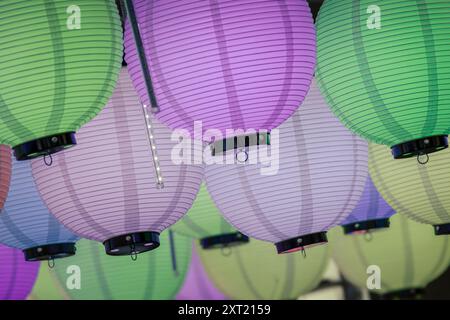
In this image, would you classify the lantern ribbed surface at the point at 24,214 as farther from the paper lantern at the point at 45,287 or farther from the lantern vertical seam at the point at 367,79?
the lantern vertical seam at the point at 367,79

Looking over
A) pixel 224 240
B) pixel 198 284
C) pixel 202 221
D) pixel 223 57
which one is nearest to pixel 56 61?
pixel 223 57

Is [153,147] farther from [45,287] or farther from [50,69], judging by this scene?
[45,287]

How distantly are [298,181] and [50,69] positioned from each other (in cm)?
71

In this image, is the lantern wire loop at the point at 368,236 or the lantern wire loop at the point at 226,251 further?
the lantern wire loop at the point at 368,236

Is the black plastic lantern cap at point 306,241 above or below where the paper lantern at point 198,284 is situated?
above

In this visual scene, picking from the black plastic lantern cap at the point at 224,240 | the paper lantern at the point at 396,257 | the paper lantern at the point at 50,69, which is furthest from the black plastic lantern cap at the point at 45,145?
the paper lantern at the point at 396,257

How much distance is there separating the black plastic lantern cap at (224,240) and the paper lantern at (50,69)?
0.93 m

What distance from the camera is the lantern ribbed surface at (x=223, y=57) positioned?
216 centimetres

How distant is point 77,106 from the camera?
Answer: 216 centimetres

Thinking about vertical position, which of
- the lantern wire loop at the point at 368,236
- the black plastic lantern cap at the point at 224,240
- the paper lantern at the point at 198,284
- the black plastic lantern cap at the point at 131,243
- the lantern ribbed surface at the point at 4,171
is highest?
the lantern ribbed surface at the point at 4,171

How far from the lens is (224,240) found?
9.99 ft

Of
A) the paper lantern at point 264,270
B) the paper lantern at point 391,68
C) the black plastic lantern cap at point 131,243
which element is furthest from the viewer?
the paper lantern at point 264,270

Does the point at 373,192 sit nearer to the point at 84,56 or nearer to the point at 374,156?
the point at 374,156

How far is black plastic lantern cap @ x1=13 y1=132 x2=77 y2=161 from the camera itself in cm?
218
